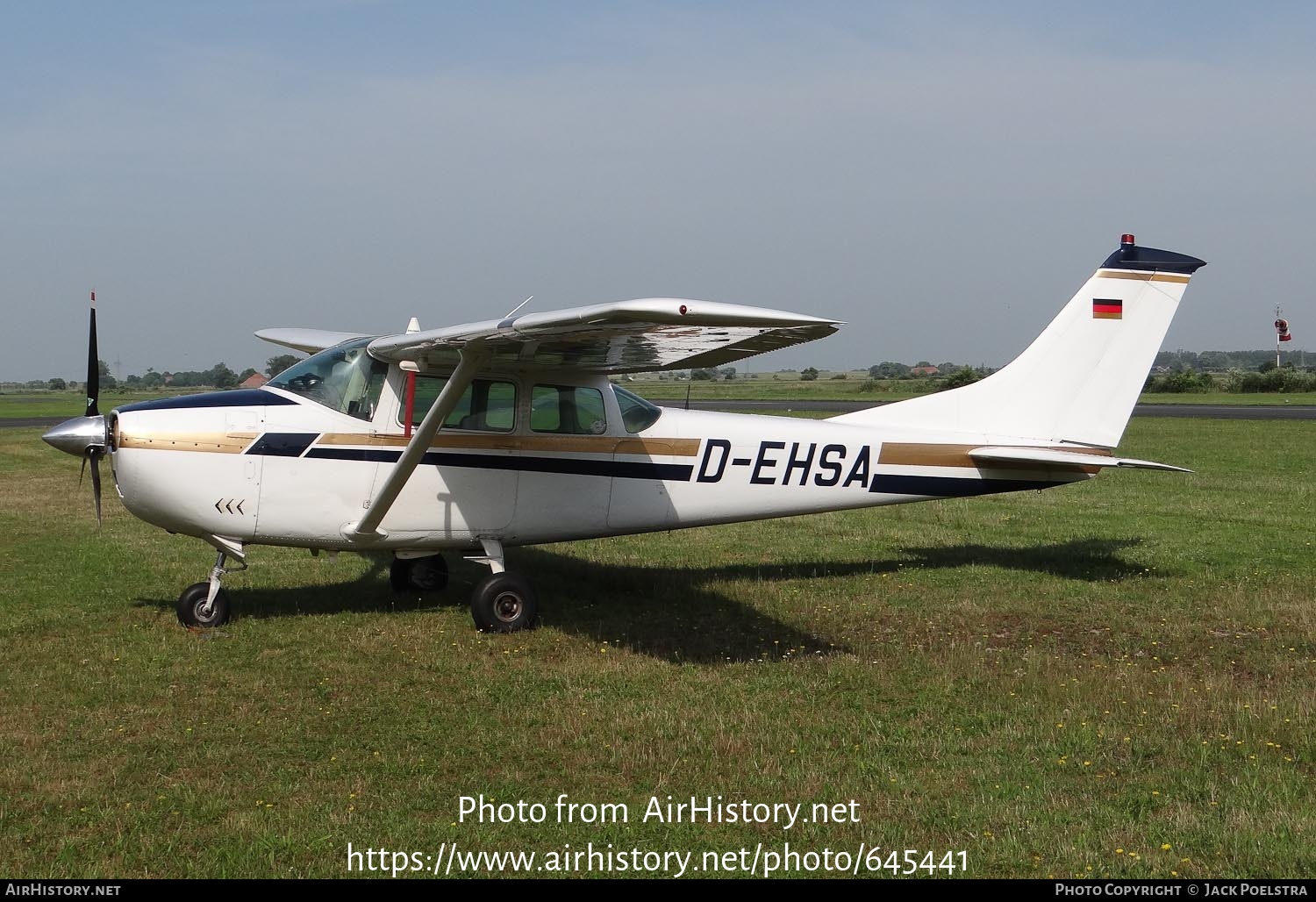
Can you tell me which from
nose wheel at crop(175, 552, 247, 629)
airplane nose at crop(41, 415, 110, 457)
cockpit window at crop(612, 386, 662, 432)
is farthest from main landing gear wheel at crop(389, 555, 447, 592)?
airplane nose at crop(41, 415, 110, 457)

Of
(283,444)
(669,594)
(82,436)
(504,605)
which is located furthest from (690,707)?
(82,436)

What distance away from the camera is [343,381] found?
8797mm

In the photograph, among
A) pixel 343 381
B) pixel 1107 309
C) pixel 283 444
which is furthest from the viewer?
pixel 1107 309

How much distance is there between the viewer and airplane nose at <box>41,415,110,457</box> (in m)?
8.17

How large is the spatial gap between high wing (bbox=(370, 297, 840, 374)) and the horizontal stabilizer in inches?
130

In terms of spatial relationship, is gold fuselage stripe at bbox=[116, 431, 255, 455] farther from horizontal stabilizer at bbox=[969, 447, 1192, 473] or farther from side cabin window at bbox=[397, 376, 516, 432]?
horizontal stabilizer at bbox=[969, 447, 1192, 473]

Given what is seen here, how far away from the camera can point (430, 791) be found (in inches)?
210

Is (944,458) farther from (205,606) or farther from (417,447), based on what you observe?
(205,606)

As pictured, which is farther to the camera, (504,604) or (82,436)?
(504,604)

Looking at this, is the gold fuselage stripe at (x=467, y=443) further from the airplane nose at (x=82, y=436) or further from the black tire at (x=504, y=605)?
the black tire at (x=504, y=605)

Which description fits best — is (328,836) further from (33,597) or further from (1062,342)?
(1062,342)
